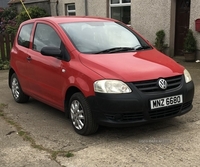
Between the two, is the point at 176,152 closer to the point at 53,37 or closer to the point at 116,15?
the point at 53,37

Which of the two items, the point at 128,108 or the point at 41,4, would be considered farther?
the point at 41,4

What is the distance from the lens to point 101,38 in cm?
480

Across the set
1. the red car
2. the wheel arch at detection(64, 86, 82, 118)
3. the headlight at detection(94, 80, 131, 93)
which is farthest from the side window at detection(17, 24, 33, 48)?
the headlight at detection(94, 80, 131, 93)

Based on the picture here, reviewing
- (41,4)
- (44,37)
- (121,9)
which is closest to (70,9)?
(41,4)

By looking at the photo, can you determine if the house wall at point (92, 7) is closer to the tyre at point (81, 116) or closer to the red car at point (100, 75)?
the red car at point (100, 75)

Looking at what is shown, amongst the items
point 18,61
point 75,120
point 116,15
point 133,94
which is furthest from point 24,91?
point 116,15

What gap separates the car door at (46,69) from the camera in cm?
462

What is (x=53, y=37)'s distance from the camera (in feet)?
16.1

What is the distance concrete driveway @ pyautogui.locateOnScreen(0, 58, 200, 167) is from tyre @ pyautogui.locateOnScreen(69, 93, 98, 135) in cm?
11

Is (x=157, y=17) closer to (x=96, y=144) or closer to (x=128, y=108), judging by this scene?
(x=128, y=108)

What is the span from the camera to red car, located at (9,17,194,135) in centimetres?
386

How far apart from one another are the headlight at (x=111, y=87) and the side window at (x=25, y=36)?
7.53 ft

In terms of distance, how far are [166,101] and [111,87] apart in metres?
0.75

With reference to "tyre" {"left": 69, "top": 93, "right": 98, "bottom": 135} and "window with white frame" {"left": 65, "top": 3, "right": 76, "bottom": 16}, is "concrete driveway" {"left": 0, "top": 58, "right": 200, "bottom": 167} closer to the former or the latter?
"tyre" {"left": 69, "top": 93, "right": 98, "bottom": 135}
